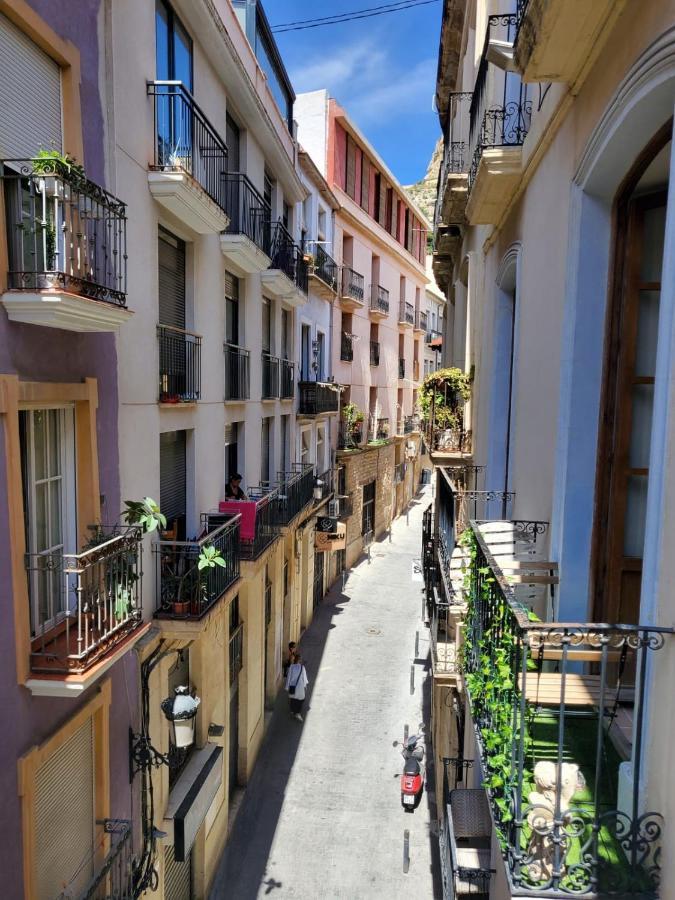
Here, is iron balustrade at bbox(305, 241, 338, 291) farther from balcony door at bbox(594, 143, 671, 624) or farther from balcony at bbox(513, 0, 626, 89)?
balcony door at bbox(594, 143, 671, 624)

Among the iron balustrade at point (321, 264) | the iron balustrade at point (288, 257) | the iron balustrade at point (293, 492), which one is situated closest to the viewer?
the iron balustrade at point (288, 257)

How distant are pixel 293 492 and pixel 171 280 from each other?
23.7ft

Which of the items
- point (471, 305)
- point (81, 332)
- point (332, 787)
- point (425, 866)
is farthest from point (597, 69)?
point (332, 787)

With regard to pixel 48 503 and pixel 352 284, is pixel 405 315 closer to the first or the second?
pixel 352 284

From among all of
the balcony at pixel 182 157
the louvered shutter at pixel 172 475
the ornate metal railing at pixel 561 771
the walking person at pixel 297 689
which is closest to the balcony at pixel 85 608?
the louvered shutter at pixel 172 475

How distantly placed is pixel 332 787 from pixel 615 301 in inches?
453

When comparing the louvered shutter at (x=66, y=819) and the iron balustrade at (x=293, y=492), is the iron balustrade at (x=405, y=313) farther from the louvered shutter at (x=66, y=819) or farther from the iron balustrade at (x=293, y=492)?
the louvered shutter at (x=66, y=819)

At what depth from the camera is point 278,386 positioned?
16.0 meters

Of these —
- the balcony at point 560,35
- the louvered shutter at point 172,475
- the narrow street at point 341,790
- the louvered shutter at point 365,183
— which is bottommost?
the narrow street at point 341,790

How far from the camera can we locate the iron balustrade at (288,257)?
563 inches

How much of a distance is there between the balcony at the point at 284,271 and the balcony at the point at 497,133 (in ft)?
19.4

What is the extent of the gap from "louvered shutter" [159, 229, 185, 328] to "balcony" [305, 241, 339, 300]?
30.4 ft

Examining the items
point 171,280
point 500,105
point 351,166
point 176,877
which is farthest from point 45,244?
point 351,166

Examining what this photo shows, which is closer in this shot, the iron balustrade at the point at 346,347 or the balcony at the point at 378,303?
the iron balustrade at the point at 346,347
